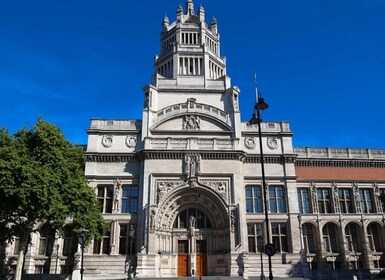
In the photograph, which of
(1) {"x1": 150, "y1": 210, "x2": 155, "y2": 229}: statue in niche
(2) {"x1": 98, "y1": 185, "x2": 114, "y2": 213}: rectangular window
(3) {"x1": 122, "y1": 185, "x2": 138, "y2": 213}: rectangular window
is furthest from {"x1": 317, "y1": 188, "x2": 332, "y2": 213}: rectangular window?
(2) {"x1": 98, "y1": 185, "x2": 114, "y2": 213}: rectangular window

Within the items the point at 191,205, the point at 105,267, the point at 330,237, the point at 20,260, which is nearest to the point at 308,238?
the point at 330,237

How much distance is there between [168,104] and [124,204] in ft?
43.0

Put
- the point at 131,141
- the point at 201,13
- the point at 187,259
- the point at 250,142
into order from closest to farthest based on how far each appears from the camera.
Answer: the point at 187,259
the point at 131,141
the point at 250,142
the point at 201,13

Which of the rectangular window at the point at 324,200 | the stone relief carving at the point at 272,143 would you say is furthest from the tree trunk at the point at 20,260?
the rectangular window at the point at 324,200

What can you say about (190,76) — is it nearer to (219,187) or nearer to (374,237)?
(219,187)

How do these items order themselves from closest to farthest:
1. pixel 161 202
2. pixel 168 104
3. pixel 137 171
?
1. pixel 161 202
2. pixel 137 171
3. pixel 168 104

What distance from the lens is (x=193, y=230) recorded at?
3716cm

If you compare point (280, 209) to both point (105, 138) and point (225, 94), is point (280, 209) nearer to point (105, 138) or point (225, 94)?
point (225, 94)

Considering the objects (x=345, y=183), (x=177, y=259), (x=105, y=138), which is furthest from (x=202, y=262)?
(x=345, y=183)

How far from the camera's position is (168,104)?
1651 inches

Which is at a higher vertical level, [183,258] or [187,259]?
[183,258]

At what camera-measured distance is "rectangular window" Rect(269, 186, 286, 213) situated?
126ft

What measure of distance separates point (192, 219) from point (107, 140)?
43.7 ft

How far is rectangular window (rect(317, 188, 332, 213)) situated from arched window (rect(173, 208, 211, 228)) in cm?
1416
